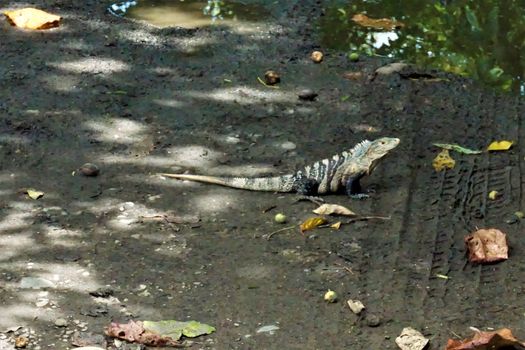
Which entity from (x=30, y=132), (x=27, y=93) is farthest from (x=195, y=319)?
(x=27, y=93)

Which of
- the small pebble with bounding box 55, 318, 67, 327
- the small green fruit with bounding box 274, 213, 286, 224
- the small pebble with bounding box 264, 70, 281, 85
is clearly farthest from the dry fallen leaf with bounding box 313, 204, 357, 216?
the small pebble with bounding box 264, 70, 281, 85

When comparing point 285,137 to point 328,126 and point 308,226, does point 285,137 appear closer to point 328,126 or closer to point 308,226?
point 328,126

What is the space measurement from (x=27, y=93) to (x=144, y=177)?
1.63m

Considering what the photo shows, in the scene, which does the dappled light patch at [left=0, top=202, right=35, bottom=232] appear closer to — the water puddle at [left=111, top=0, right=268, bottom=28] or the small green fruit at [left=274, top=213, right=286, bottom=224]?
the small green fruit at [left=274, top=213, right=286, bottom=224]

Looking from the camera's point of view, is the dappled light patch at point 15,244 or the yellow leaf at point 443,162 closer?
the dappled light patch at point 15,244

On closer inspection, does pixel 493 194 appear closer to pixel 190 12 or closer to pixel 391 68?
pixel 391 68

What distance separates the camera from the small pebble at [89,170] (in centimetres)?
630

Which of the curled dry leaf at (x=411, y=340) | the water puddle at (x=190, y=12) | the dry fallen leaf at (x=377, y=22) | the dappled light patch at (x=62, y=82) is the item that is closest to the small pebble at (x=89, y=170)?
the dappled light patch at (x=62, y=82)

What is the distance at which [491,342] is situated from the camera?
14.8 ft

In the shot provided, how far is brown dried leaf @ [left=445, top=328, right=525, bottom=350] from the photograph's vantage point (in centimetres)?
450

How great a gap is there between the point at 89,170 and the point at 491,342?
2.86 metres

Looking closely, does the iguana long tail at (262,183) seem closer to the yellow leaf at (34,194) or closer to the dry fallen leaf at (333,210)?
the dry fallen leaf at (333,210)

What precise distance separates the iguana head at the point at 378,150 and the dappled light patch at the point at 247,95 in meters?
1.41

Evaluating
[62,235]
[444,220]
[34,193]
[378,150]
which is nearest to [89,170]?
[34,193]
